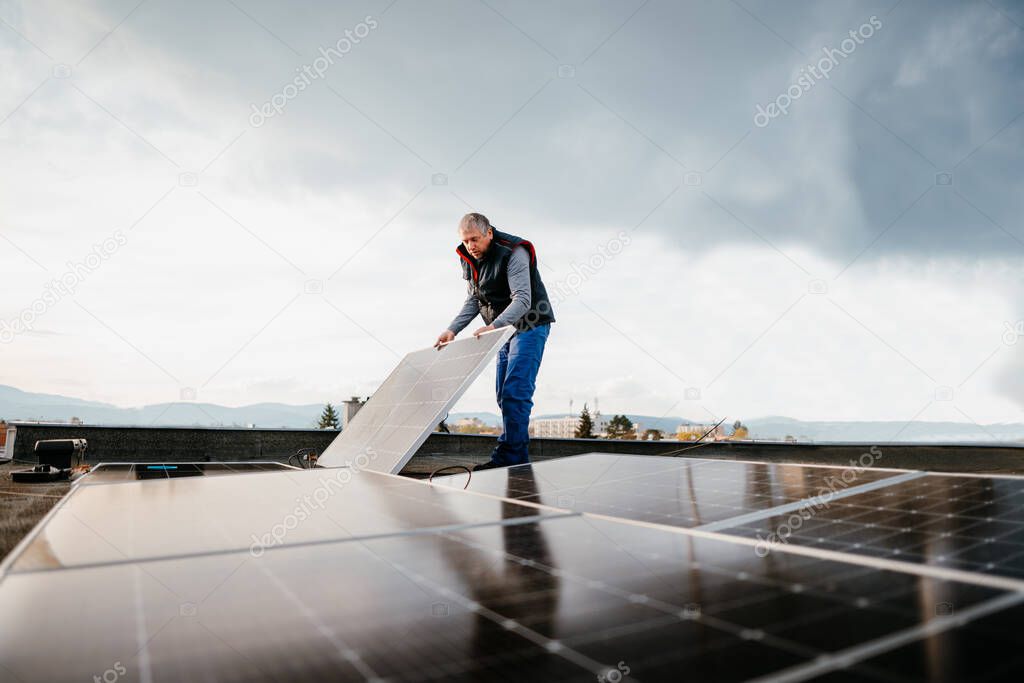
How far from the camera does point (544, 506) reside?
7.29 ft

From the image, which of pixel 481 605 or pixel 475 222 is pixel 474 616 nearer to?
pixel 481 605

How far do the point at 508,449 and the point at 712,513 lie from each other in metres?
2.98

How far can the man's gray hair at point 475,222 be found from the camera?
514 cm

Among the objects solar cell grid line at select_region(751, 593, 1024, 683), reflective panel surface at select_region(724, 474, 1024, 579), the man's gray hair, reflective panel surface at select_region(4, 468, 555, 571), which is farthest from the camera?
the man's gray hair

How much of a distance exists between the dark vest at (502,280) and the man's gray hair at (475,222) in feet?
0.46

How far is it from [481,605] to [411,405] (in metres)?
3.53

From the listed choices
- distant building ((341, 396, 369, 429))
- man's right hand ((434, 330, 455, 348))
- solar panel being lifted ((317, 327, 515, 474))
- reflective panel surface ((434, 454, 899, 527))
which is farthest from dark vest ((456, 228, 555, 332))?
distant building ((341, 396, 369, 429))

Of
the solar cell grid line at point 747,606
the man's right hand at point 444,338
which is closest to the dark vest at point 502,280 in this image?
the man's right hand at point 444,338

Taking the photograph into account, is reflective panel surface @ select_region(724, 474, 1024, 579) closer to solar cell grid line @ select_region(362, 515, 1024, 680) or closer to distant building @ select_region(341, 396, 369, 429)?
solar cell grid line @ select_region(362, 515, 1024, 680)

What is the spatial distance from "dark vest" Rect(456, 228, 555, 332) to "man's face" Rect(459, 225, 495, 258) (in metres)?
0.05

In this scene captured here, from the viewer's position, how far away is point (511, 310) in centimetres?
482

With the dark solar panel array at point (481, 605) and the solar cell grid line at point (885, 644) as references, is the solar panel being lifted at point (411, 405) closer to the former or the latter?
the dark solar panel array at point (481, 605)

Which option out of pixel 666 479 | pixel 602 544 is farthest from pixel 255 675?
pixel 666 479

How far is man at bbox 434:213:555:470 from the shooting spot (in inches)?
194
